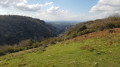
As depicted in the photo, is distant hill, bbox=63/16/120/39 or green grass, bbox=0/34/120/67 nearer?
green grass, bbox=0/34/120/67

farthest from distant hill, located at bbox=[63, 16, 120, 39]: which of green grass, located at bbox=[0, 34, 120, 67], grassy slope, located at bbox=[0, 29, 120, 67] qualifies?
green grass, located at bbox=[0, 34, 120, 67]

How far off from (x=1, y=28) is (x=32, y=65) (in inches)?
5408

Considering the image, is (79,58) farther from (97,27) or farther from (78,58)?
(97,27)

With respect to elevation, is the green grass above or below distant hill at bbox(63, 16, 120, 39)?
below

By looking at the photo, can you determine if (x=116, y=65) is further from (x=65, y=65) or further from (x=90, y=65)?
(x=65, y=65)

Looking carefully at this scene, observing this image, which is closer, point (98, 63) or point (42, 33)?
point (98, 63)

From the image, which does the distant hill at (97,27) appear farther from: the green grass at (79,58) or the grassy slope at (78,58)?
the green grass at (79,58)

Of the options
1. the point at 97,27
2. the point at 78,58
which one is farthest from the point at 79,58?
the point at 97,27

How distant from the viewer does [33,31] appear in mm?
168375

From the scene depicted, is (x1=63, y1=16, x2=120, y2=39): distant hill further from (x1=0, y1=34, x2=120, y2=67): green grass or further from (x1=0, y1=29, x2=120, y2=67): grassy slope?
(x1=0, y1=34, x2=120, y2=67): green grass

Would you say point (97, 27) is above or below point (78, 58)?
above

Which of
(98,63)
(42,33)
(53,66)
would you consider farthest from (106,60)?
(42,33)

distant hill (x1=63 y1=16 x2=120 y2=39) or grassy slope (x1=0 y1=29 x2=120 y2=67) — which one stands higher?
distant hill (x1=63 y1=16 x2=120 y2=39)

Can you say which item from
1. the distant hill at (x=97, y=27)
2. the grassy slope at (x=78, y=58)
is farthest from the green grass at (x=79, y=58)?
the distant hill at (x=97, y=27)
